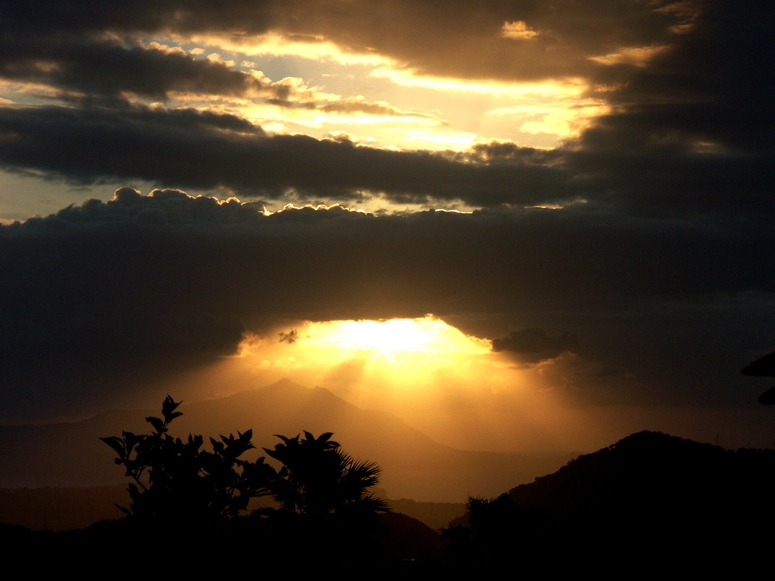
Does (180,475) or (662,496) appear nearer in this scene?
(180,475)

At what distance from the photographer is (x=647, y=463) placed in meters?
66.2

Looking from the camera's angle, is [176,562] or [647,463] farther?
[647,463]

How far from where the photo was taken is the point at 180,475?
23359 millimetres

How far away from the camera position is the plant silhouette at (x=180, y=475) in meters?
23.1

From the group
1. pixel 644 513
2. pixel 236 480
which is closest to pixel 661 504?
pixel 644 513

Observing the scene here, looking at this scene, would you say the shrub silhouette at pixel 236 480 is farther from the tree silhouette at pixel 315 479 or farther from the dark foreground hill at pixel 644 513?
the dark foreground hill at pixel 644 513

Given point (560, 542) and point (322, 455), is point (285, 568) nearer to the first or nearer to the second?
point (322, 455)

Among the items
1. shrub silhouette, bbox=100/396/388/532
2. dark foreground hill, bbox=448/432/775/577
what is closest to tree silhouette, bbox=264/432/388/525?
shrub silhouette, bbox=100/396/388/532

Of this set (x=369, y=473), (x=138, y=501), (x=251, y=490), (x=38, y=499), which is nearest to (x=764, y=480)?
(x=369, y=473)

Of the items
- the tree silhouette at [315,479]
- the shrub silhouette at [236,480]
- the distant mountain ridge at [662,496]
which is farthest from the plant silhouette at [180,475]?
the distant mountain ridge at [662,496]

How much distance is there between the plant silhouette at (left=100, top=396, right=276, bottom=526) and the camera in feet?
75.9

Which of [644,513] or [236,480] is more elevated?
[236,480]

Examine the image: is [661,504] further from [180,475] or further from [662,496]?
[180,475]

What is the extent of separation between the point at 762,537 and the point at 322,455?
1387 inches
